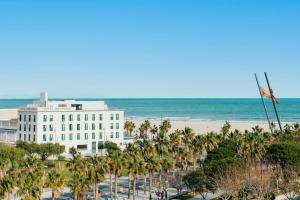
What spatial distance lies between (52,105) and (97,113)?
11460 millimetres

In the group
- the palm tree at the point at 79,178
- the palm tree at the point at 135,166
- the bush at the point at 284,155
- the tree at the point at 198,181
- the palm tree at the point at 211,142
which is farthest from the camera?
the palm tree at the point at 211,142

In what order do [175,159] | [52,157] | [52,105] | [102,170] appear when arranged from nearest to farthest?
[102,170], [175,159], [52,157], [52,105]

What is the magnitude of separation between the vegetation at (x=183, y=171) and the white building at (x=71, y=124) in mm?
18867

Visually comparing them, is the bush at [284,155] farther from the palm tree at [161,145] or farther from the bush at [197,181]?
the palm tree at [161,145]

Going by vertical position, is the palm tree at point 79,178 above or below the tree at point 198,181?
above

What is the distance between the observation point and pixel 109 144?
108875 mm

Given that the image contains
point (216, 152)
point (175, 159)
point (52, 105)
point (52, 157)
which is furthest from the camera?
point (52, 105)

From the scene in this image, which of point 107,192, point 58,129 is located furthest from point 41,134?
point 107,192

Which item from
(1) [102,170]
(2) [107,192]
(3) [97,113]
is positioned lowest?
(2) [107,192]

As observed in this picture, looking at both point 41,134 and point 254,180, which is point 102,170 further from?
point 41,134

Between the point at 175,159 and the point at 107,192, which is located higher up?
the point at 175,159

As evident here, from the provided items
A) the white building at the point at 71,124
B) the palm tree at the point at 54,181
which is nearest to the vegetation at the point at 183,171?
the palm tree at the point at 54,181

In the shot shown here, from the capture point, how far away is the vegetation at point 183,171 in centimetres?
5303

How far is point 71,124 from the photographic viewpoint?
11219 centimetres
